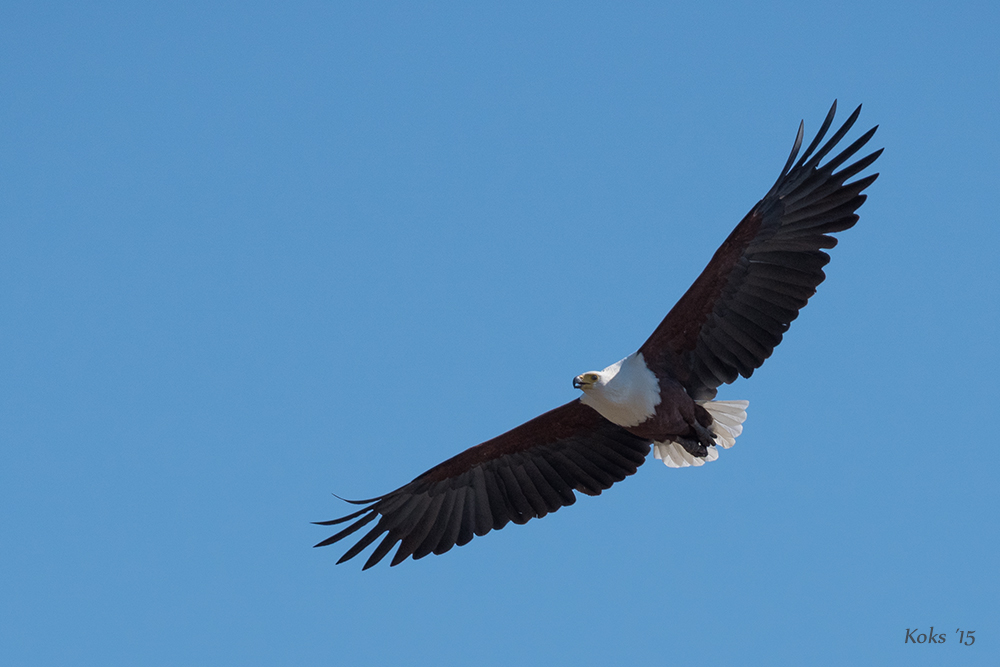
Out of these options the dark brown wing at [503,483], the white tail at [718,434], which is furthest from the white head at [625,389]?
the white tail at [718,434]

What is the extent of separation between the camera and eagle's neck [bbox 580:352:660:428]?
8.83m

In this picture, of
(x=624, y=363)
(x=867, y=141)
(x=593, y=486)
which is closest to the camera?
(x=867, y=141)

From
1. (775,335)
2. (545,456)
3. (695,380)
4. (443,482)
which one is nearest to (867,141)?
(775,335)

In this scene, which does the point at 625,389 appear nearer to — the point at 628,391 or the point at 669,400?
the point at 628,391

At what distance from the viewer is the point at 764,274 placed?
8.56m

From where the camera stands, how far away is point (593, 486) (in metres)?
9.59

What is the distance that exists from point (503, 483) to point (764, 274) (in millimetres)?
3015

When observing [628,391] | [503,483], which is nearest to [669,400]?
[628,391]

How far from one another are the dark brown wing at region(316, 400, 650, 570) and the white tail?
0.28 metres

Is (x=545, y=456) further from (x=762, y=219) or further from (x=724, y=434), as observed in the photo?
(x=762, y=219)

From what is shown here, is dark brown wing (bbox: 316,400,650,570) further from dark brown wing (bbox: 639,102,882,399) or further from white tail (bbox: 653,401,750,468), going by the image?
dark brown wing (bbox: 639,102,882,399)

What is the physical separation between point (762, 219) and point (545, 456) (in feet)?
9.48

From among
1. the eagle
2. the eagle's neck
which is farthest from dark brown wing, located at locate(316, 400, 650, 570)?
the eagle's neck

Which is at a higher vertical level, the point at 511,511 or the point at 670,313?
the point at 670,313
